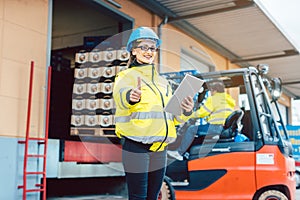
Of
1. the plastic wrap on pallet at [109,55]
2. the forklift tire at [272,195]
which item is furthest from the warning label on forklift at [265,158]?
the plastic wrap on pallet at [109,55]

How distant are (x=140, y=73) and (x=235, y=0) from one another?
6.42 m

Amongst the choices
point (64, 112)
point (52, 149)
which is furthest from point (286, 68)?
point (52, 149)

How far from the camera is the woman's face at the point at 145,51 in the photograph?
265 cm

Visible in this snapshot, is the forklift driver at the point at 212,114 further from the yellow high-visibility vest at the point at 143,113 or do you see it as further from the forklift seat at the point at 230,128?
the yellow high-visibility vest at the point at 143,113

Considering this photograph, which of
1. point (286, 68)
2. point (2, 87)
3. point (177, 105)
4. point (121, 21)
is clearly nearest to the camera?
point (177, 105)

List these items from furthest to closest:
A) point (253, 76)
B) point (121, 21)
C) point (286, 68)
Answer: point (286, 68)
point (121, 21)
point (253, 76)

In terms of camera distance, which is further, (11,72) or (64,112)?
(64,112)

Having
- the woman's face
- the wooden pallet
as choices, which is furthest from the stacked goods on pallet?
the woman's face

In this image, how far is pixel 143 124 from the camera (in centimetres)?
250

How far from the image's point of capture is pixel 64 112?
7.67 metres

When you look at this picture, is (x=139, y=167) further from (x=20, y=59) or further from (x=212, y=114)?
(x=20, y=59)

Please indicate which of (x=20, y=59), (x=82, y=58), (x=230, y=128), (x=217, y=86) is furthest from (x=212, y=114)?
(x=20, y=59)

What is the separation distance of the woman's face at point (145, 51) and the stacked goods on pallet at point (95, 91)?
3.80 m

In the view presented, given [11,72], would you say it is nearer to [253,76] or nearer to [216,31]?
[253,76]
